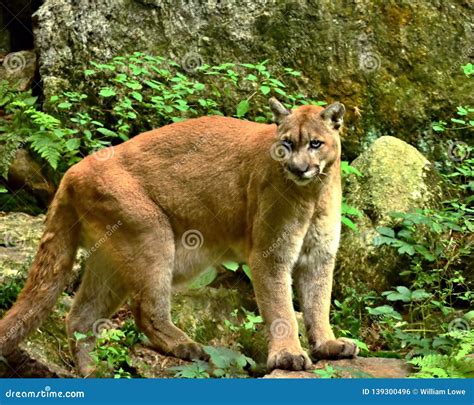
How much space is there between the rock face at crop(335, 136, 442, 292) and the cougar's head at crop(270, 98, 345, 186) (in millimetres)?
2422

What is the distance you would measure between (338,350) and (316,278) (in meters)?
0.77

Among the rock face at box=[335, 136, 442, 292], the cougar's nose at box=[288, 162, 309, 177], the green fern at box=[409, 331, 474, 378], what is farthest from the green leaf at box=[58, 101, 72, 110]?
the green fern at box=[409, 331, 474, 378]

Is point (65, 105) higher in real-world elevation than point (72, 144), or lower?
higher

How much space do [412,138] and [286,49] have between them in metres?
2.20

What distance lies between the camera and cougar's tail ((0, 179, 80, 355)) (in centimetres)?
776

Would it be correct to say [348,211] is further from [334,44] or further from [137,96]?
[334,44]

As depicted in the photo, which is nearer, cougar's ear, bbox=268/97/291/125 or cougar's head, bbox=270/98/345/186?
cougar's head, bbox=270/98/345/186

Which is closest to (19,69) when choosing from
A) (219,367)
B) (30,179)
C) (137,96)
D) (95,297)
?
(30,179)

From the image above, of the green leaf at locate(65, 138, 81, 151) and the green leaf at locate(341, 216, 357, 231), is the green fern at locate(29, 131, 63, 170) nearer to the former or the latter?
the green leaf at locate(65, 138, 81, 151)

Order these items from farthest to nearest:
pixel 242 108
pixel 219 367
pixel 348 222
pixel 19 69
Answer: pixel 19 69 < pixel 242 108 < pixel 348 222 < pixel 219 367

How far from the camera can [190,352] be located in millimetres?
7930

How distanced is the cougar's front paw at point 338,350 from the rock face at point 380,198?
2.51 metres

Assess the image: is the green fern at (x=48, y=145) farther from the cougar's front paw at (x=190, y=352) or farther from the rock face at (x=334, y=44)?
the cougar's front paw at (x=190, y=352)

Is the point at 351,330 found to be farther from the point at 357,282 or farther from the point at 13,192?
the point at 13,192
